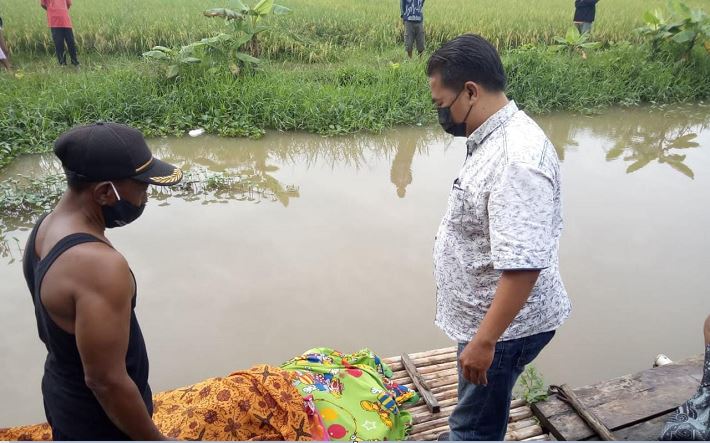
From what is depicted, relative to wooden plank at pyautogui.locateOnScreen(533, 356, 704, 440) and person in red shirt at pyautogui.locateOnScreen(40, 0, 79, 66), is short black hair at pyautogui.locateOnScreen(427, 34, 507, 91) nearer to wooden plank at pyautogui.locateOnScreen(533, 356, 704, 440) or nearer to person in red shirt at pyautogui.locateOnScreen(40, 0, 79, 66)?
wooden plank at pyautogui.locateOnScreen(533, 356, 704, 440)

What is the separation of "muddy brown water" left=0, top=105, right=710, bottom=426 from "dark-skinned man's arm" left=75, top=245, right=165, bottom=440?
1795 millimetres

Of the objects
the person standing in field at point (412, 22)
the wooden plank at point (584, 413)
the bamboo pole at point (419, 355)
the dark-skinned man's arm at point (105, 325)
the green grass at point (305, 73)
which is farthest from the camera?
the person standing in field at point (412, 22)

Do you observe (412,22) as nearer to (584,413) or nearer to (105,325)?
(584,413)

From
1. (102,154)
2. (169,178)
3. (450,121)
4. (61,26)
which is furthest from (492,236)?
(61,26)

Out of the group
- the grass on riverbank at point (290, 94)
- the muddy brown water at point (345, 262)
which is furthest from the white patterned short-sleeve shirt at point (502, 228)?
the grass on riverbank at point (290, 94)

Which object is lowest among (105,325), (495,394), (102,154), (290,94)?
(495,394)

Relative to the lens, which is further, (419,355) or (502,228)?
(419,355)

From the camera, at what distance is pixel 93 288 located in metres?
1.26

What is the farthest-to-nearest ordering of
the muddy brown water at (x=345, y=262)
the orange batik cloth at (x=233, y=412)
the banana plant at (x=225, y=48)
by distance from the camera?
the banana plant at (x=225, y=48), the muddy brown water at (x=345, y=262), the orange batik cloth at (x=233, y=412)

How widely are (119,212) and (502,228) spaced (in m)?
0.99

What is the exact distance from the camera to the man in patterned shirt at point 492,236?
4.76 feet

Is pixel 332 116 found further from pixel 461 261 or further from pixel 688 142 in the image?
pixel 461 261

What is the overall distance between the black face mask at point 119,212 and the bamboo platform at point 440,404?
5.29ft

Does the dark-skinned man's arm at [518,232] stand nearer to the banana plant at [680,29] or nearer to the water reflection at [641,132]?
the water reflection at [641,132]
